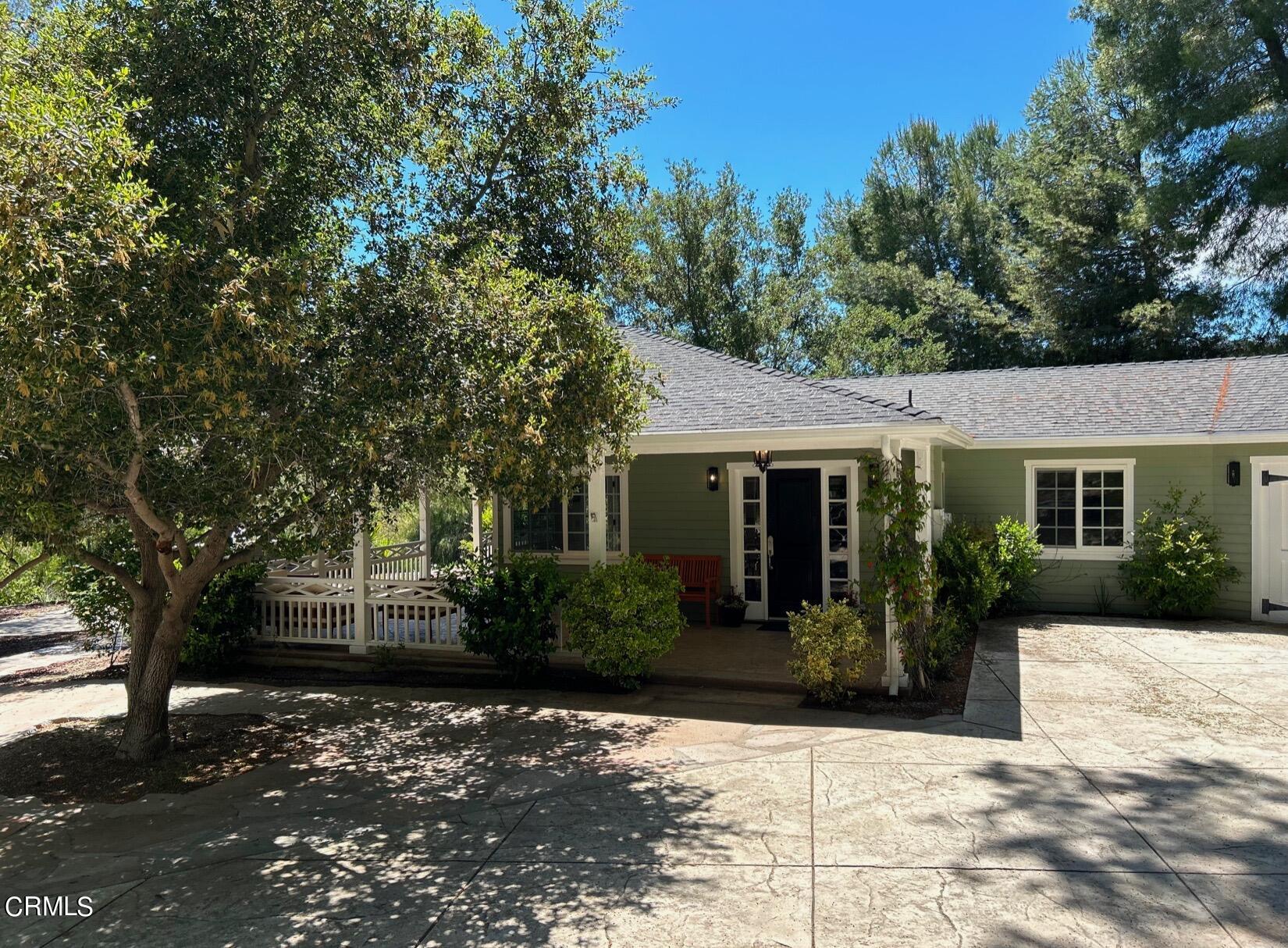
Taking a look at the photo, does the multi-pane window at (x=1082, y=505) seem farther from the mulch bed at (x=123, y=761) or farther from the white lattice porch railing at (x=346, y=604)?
the mulch bed at (x=123, y=761)

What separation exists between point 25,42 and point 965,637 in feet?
33.6

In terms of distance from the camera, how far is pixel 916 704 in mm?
7230

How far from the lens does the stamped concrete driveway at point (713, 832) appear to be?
144 inches

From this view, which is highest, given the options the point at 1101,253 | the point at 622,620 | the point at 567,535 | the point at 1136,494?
the point at 1101,253

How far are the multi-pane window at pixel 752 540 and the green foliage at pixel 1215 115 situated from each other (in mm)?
14473

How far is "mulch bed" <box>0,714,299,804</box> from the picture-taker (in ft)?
18.6

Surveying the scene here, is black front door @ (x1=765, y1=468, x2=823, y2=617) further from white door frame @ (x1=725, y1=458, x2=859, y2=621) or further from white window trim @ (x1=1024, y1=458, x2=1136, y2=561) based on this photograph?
white window trim @ (x1=1024, y1=458, x2=1136, y2=561)

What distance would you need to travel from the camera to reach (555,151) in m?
6.62

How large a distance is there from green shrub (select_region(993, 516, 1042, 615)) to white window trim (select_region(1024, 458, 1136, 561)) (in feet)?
1.03

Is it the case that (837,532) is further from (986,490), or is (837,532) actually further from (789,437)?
(789,437)

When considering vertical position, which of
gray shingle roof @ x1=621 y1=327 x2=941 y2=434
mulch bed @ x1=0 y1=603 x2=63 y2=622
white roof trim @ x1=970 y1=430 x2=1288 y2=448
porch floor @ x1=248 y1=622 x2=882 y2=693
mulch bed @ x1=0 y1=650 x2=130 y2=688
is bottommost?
mulch bed @ x1=0 y1=603 x2=63 y2=622

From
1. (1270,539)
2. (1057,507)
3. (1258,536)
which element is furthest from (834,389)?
(1270,539)

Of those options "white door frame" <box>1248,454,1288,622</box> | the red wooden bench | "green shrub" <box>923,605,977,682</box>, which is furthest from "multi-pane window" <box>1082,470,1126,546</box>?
the red wooden bench

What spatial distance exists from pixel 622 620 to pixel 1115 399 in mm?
9571
